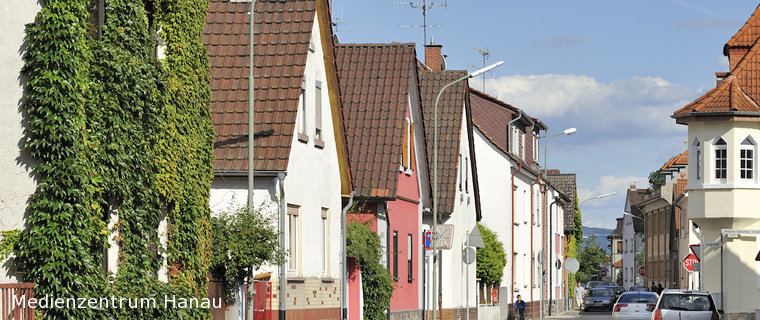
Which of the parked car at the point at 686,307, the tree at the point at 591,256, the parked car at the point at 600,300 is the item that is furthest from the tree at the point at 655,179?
the parked car at the point at 686,307

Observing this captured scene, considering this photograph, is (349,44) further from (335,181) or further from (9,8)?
(9,8)

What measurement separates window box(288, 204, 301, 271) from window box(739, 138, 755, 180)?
2056cm

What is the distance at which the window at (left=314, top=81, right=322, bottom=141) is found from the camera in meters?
28.0

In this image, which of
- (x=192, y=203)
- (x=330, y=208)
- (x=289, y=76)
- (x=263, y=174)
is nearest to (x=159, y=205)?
(x=192, y=203)

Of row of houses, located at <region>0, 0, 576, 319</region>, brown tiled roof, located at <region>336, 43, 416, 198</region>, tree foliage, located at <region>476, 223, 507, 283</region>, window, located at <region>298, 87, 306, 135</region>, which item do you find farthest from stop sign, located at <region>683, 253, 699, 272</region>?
window, located at <region>298, 87, 306, 135</region>

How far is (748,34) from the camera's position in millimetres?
47469

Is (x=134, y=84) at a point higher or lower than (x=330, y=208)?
higher

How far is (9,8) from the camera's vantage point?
15.1 m

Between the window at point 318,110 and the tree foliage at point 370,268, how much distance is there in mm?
3425

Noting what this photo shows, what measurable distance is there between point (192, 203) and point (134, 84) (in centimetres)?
299

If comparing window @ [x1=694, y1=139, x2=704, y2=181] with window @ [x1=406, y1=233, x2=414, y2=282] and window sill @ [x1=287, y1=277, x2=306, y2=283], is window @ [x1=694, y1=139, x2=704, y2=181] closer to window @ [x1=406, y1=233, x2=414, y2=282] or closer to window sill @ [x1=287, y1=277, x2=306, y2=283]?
window @ [x1=406, y1=233, x2=414, y2=282]

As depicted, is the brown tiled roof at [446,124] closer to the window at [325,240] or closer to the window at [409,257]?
the window at [409,257]

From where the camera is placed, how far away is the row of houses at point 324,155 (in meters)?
23.8

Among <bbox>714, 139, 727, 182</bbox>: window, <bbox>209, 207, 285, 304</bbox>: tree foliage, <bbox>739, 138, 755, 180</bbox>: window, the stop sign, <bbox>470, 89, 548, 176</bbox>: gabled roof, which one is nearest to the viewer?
<bbox>209, 207, 285, 304</bbox>: tree foliage
